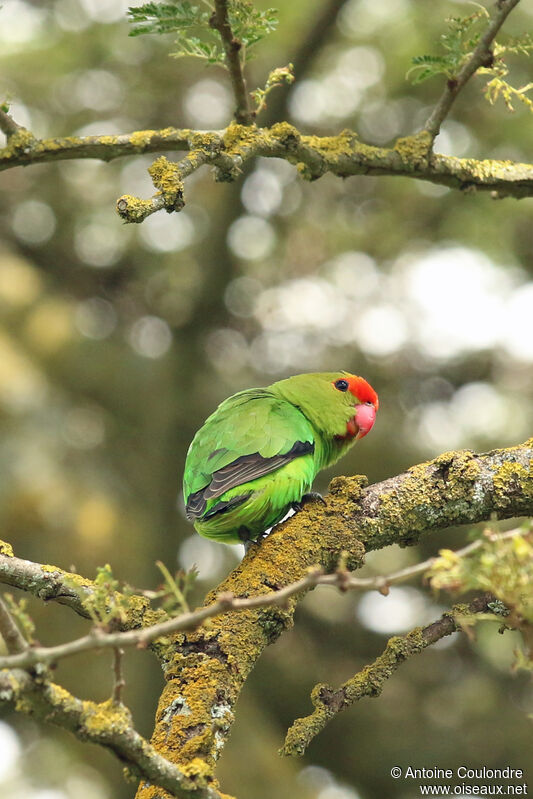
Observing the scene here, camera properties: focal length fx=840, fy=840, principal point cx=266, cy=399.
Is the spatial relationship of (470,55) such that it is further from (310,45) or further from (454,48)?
(310,45)

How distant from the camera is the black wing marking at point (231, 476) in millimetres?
4371

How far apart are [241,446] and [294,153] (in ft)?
5.43

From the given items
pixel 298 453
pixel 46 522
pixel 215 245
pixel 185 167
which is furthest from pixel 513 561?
pixel 215 245

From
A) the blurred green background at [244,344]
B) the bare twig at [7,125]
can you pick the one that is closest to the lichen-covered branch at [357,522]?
the bare twig at [7,125]

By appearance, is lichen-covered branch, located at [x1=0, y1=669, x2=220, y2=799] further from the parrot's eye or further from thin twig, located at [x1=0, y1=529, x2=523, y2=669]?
the parrot's eye

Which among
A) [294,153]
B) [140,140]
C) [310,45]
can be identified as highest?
[140,140]

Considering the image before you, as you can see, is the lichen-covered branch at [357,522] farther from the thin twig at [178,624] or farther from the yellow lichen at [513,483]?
the thin twig at [178,624]

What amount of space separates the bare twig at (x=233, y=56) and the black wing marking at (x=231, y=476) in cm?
181

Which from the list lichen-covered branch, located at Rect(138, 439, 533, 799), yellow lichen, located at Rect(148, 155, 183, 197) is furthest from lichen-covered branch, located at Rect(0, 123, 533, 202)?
lichen-covered branch, located at Rect(138, 439, 533, 799)

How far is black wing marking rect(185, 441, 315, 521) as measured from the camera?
14.3 feet

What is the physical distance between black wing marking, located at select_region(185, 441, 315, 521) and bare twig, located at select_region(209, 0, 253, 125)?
5.94 ft

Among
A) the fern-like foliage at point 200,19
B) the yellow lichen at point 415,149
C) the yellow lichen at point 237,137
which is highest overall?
the fern-like foliage at point 200,19

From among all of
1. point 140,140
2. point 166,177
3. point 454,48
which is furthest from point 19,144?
point 454,48

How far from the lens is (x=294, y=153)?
3611mm
